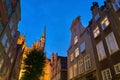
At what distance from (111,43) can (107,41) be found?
1013 mm

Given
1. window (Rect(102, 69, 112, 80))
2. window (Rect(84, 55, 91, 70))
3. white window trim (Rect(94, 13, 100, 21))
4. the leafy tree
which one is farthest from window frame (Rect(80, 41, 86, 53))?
the leafy tree

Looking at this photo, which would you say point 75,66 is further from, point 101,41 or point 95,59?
point 101,41

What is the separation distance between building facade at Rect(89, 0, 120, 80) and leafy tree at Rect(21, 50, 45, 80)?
1227 centimetres

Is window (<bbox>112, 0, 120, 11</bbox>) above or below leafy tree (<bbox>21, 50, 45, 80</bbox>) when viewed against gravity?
above

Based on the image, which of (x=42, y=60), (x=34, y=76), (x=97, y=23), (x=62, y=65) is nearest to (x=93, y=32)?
(x=97, y=23)

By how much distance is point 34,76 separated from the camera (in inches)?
979

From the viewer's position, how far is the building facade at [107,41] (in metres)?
16.2

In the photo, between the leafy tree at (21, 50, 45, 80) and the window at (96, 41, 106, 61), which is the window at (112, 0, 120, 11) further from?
the leafy tree at (21, 50, 45, 80)

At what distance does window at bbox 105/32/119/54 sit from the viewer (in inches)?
650

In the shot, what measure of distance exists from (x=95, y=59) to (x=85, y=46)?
4.77 meters

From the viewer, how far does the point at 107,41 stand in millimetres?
18344

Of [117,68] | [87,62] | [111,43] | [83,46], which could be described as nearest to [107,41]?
[111,43]

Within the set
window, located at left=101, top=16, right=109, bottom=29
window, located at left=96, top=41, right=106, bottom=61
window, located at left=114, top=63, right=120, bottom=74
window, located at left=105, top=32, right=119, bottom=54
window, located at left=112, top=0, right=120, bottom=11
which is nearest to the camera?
window, located at left=114, top=63, right=120, bottom=74

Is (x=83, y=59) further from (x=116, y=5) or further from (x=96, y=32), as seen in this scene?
(x=116, y=5)
